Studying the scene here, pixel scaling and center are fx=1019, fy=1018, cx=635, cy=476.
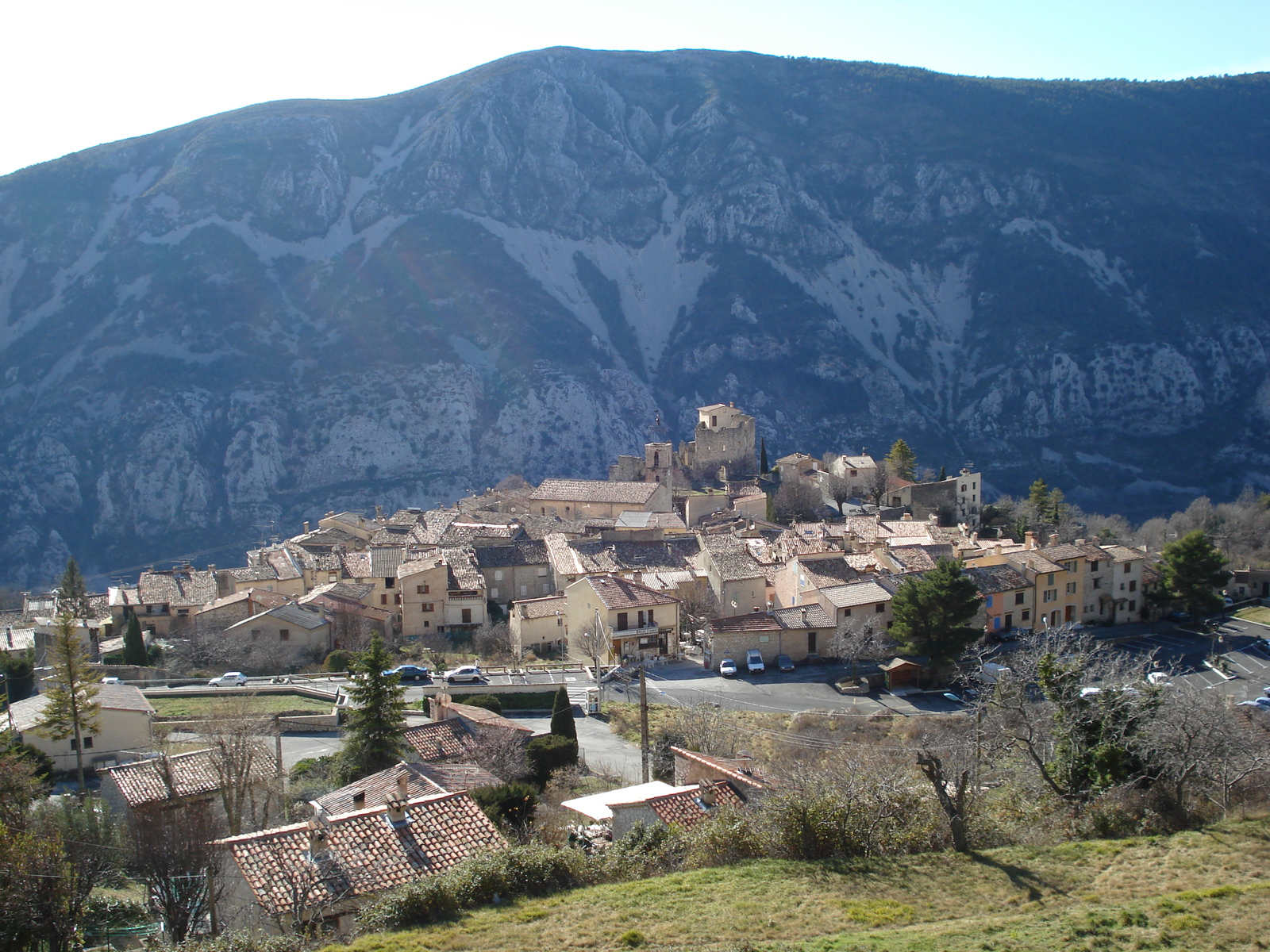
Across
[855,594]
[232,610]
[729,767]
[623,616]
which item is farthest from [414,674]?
[729,767]

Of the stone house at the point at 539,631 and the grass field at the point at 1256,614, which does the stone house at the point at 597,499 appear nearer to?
the stone house at the point at 539,631

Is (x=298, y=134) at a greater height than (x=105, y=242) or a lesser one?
greater

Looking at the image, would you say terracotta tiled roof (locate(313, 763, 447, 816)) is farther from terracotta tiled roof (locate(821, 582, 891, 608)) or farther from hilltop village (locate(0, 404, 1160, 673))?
terracotta tiled roof (locate(821, 582, 891, 608))

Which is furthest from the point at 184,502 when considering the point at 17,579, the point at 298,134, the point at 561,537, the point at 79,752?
the point at 79,752

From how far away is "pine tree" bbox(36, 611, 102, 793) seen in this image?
27922mm

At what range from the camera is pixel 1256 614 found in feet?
188

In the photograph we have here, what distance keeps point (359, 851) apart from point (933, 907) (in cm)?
1047

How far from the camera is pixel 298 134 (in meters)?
173

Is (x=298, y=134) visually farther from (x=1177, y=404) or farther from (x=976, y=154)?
(x=1177, y=404)

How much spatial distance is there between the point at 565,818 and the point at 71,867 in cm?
1040

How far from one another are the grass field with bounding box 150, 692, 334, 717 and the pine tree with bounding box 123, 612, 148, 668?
6958mm

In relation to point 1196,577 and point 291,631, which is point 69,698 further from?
point 1196,577

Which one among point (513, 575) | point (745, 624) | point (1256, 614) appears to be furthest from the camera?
point (1256, 614)

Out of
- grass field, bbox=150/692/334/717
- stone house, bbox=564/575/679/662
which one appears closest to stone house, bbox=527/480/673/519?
stone house, bbox=564/575/679/662
